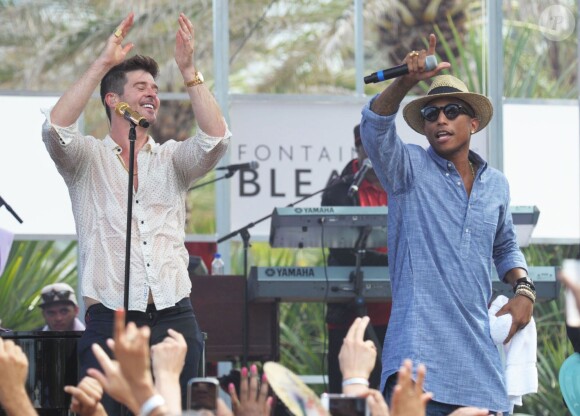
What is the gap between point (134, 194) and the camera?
5777mm

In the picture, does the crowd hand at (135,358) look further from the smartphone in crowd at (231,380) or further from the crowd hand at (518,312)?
the smartphone in crowd at (231,380)

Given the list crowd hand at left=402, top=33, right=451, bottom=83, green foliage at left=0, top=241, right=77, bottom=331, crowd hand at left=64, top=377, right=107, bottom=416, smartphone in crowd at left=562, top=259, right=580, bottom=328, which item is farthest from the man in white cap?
smartphone in crowd at left=562, top=259, right=580, bottom=328

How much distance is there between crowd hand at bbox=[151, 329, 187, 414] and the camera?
3.24 m

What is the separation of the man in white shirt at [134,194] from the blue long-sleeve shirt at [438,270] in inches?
36.0

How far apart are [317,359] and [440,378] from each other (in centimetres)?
1129

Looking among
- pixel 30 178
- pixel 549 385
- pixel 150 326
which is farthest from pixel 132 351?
pixel 549 385

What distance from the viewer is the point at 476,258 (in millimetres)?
5285

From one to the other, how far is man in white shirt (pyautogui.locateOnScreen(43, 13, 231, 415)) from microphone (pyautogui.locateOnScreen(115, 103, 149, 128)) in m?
0.04

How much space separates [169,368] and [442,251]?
2.11m

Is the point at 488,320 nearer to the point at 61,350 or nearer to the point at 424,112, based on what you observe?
the point at 424,112

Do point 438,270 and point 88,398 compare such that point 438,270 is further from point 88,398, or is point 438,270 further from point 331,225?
point 331,225

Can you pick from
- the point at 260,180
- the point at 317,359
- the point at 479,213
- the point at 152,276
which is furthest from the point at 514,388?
the point at 317,359

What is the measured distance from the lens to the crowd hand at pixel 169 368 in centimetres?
324

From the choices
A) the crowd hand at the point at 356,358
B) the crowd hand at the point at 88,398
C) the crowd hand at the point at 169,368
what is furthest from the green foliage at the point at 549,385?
the crowd hand at the point at 169,368
